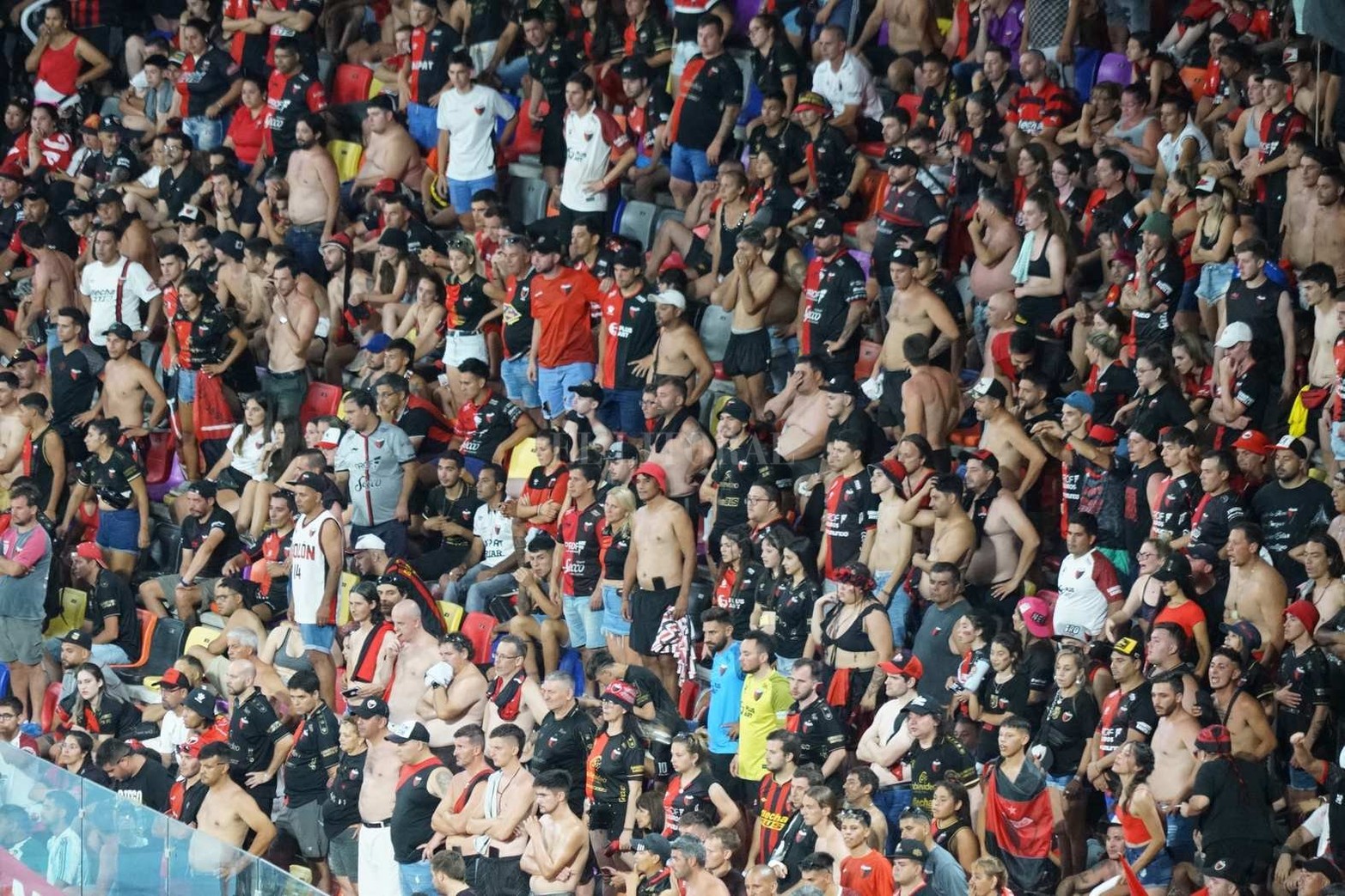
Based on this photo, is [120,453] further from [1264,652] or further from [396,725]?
[1264,652]

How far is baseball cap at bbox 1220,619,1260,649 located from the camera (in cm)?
1130

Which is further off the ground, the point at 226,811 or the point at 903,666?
the point at 903,666

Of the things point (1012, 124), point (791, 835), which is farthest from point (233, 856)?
point (1012, 124)

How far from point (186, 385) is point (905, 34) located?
5631 millimetres

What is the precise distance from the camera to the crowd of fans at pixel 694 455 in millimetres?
11258

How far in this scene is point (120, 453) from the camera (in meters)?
15.6

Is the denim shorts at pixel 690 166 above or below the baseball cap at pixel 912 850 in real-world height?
above

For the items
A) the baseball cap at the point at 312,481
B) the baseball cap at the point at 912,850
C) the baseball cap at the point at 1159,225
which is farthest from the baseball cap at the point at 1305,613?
the baseball cap at the point at 312,481

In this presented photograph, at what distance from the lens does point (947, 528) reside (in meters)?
12.4

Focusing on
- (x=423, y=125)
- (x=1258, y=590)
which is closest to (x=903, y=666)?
(x=1258, y=590)

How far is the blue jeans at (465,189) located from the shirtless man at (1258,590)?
7036 millimetres

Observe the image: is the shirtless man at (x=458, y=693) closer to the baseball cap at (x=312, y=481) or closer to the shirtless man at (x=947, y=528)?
the baseball cap at (x=312, y=481)

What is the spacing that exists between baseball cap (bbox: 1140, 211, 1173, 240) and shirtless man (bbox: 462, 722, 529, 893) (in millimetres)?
4751

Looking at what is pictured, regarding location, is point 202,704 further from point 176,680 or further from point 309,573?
point 309,573
